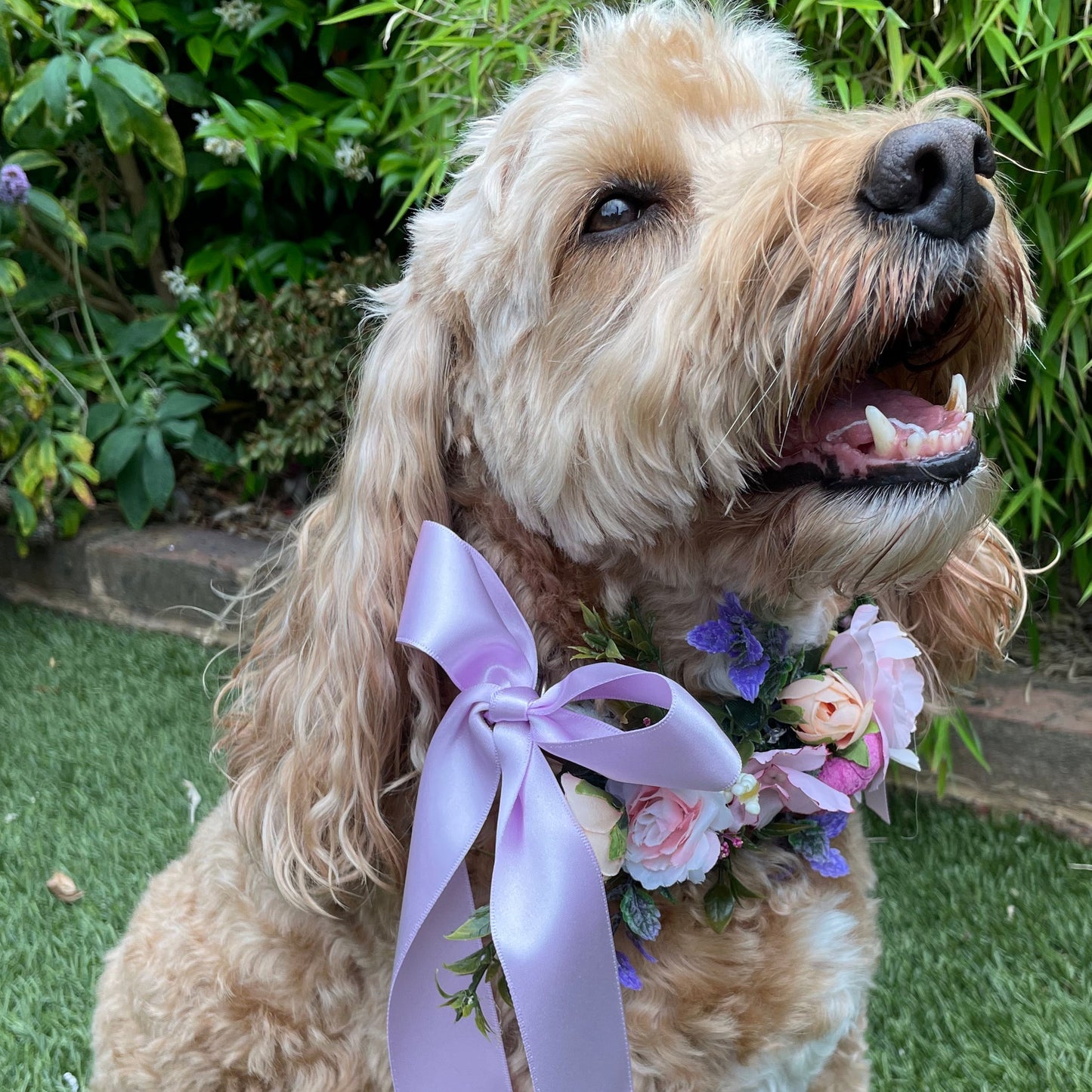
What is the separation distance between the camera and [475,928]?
3.44ft

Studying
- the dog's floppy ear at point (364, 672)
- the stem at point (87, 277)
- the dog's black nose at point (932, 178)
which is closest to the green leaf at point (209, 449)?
the stem at point (87, 277)

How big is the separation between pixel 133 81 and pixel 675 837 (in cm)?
287

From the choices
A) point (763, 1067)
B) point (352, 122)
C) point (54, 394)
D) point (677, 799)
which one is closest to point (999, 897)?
point (763, 1067)

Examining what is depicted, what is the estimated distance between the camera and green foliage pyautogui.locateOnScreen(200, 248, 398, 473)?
10.2 feet

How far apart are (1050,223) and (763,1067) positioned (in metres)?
1.79

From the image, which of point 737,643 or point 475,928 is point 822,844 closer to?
point 737,643

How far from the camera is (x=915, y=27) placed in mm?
2045

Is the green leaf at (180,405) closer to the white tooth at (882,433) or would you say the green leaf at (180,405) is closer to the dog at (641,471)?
the dog at (641,471)

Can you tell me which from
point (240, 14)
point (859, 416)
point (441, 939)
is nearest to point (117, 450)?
point (240, 14)

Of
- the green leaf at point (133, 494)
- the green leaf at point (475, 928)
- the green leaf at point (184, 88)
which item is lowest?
the green leaf at point (133, 494)

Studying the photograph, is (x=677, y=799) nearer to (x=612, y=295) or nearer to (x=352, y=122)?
(x=612, y=295)

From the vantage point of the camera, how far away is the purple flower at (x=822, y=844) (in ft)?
3.80

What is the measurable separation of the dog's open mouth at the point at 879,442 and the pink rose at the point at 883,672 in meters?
0.30

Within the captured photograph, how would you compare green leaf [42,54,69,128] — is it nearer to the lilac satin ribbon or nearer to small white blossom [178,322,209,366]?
small white blossom [178,322,209,366]
